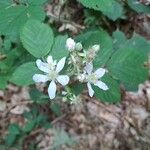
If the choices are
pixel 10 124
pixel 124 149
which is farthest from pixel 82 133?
pixel 10 124

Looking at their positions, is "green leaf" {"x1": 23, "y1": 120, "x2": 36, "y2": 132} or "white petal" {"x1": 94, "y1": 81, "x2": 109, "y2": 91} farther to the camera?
"green leaf" {"x1": 23, "y1": 120, "x2": 36, "y2": 132}

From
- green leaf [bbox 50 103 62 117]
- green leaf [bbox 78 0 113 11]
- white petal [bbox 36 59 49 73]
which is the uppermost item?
green leaf [bbox 78 0 113 11]

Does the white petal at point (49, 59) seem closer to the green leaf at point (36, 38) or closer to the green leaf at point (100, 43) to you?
the green leaf at point (36, 38)

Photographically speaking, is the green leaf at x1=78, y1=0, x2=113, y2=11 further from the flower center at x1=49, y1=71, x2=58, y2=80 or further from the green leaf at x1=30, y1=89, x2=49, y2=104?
the green leaf at x1=30, y1=89, x2=49, y2=104

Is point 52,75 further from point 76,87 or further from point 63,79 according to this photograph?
point 76,87

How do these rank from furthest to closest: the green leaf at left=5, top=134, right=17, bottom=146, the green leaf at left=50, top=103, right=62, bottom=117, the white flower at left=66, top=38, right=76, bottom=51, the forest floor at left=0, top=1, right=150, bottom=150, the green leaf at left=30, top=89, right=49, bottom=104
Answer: the forest floor at left=0, top=1, right=150, bottom=150
the green leaf at left=50, top=103, right=62, bottom=117
the green leaf at left=5, top=134, right=17, bottom=146
the green leaf at left=30, top=89, right=49, bottom=104
the white flower at left=66, top=38, right=76, bottom=51

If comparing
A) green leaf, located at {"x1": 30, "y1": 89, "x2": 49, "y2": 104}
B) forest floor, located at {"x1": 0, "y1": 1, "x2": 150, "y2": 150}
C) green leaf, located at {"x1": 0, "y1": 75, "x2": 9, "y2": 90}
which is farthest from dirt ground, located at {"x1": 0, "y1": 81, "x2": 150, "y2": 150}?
green leaf, located at {"x1": 0, "y1": 75, "x2": 9, "y2": 90}
